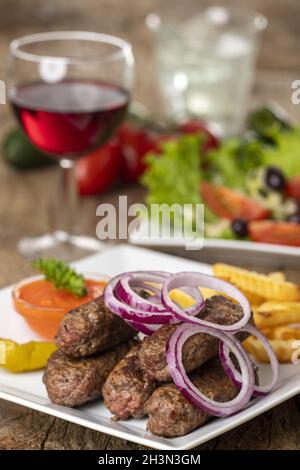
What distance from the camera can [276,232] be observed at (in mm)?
3676

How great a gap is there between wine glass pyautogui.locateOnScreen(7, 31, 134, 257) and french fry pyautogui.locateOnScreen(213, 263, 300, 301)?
1.11 metres

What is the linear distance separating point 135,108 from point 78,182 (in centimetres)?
84

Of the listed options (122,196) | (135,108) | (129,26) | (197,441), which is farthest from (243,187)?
(129,26)

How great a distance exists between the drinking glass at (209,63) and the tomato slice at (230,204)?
1.00 m

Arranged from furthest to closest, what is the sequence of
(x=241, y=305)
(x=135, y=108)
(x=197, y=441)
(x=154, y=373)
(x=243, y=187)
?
1. (x=135, y=108)
2. (x=243, y=187)
3. (x=241, y=305)
4. (x=154, y=373)
5. (x=197, y=441)

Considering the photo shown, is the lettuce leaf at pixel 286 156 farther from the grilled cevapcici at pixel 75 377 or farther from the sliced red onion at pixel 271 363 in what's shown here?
Answer: the grilled cevapcici at pixel 75 377

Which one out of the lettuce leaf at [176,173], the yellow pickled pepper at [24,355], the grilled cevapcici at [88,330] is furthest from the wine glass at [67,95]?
the grilled cevapcici at [88,330]

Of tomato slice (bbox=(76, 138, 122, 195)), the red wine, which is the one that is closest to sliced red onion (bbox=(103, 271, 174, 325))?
the red wine

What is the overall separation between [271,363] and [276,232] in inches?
51.2

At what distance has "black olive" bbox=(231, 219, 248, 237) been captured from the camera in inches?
147

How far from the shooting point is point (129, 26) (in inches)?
304

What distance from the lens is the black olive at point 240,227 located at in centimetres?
375

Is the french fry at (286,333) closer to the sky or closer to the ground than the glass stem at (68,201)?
closer to the ground
